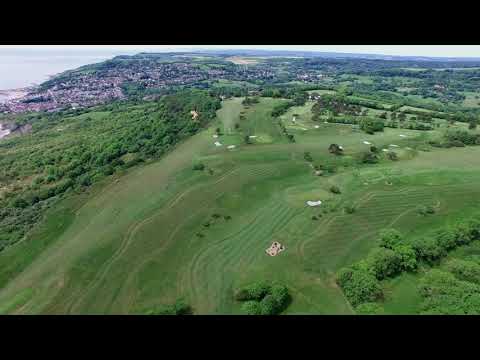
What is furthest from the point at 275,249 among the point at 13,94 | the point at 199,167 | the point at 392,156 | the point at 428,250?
the point at 13,94

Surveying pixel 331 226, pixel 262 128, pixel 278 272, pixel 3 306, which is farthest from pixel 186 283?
pixel 262 128

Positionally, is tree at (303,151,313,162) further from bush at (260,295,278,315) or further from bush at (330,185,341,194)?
bush at (260,295,278,315)

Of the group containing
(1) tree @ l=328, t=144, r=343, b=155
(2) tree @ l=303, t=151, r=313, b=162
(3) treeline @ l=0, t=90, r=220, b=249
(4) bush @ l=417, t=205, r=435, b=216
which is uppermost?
(1) tree @ l=328, t=144, r=343, b=155

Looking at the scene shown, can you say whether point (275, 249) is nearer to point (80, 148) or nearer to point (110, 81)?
point (80, 148)

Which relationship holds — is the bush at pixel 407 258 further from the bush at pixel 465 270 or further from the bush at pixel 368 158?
the bush at pixel 368 158

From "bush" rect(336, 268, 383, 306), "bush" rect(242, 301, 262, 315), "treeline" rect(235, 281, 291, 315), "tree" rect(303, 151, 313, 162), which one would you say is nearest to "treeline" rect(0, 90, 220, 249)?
"tree" rect(303, 151, 313, 162)

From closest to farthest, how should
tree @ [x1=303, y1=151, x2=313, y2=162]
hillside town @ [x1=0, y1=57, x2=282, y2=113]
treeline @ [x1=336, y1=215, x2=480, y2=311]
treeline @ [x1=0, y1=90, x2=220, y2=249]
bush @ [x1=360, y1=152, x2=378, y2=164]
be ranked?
treeline @ [x1=336, y1=215, x2=480, y2=311]
treeline @ [x1=0, y1=90, x2=220, y2=249]
bush @ [x1=360, y1=152, x2=378, y2=164]
tree @ [x1=303, y1=151, x2=313, y2=162]
hillside town @ [x1=0, y1=57, x2=282, y2=113]
